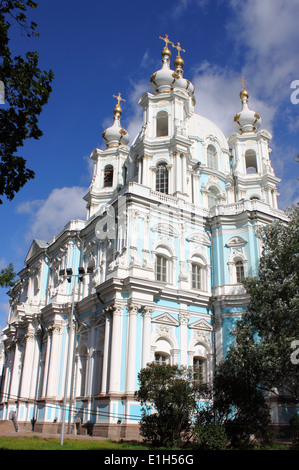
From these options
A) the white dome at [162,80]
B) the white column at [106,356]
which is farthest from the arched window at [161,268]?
the white dome at [162,80]

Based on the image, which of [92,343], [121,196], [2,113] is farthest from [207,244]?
[2,113]

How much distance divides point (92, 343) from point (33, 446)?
9891mm

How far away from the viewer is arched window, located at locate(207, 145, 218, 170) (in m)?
34.5

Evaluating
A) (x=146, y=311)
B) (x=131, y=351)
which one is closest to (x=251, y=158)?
(x=146, y=311)

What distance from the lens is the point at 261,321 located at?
18.8 meters

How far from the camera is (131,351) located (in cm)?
2122

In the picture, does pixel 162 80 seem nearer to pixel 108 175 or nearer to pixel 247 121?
pixel 247 121

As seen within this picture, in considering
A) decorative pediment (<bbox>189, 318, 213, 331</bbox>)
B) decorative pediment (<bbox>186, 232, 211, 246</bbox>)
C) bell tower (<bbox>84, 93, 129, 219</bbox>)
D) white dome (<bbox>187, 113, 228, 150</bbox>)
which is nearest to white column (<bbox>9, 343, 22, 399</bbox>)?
bell tower (<bbox>84, 93, 129, 219</bbox>)

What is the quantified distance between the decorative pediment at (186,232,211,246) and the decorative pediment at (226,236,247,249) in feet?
4.35

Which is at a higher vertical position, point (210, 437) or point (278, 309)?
point (278, 309)

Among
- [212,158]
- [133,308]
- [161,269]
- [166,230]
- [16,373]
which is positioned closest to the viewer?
[133,308]

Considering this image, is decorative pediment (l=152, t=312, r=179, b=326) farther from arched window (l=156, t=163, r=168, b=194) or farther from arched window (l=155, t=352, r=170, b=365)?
arched window (l=156, t=163, r=168, b=194)

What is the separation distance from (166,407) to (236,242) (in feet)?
42.9

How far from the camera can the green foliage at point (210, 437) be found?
14.7m
